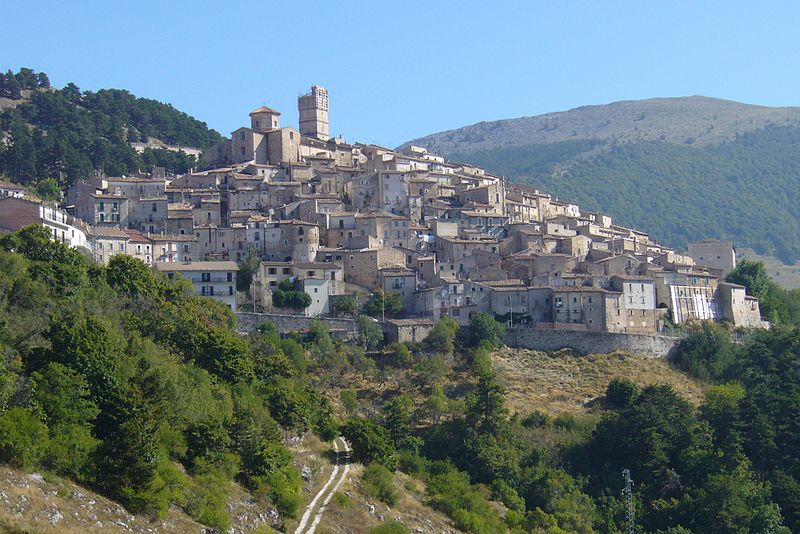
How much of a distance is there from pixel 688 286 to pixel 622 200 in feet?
345

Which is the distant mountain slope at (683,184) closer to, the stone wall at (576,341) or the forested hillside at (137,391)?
the stone wall at (576,341)

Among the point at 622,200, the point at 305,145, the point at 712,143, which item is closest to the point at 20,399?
the point at 305,145

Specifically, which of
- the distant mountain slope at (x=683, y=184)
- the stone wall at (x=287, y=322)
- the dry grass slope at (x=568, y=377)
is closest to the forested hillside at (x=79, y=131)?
the stone wall at (x=287, y=322)

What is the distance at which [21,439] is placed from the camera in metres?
32.8

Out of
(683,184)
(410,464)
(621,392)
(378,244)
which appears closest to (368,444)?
(410,464)

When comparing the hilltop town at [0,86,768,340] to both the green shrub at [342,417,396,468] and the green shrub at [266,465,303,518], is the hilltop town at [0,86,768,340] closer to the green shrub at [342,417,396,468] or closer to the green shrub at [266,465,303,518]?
the green shrub at [342,417,396,468]

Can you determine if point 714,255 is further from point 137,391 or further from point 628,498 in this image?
point 137,391

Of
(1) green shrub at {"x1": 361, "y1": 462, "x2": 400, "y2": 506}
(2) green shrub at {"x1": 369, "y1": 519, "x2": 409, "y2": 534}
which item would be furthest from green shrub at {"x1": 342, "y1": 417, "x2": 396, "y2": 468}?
(2) green shrub at {"x1": 369, "y1": 519, "x2": 409, "y2": 534}

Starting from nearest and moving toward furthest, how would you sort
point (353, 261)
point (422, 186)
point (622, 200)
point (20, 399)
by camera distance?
point (20, 399)
point (353, 261)
point (422, 186)
point (622, 200)

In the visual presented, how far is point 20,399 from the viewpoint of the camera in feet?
114

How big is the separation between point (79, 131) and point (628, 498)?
5237 cm

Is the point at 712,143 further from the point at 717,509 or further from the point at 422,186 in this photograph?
the point at 717,509

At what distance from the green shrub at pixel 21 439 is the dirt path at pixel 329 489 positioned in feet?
29.1

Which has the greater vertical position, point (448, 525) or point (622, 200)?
point (622, 200)
